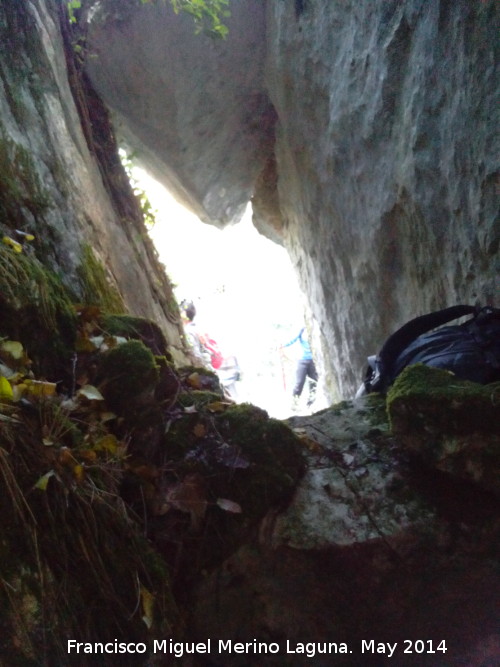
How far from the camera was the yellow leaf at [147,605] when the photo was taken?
1.68 m

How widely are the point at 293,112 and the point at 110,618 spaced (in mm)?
4849

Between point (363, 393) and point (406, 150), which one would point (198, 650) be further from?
point (406, 150)

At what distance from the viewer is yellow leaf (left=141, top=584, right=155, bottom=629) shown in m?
1.68

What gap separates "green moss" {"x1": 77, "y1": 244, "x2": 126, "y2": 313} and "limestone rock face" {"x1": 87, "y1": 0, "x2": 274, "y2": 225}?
356 centimetres

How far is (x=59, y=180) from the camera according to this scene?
336 cm

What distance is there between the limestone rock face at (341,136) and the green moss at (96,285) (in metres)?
1.99

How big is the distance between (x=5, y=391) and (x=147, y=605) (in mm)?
833

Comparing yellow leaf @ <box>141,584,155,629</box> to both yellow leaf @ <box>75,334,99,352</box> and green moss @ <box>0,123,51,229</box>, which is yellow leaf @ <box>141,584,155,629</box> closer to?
yellow leaf @ <box>75,334,99,352</box>

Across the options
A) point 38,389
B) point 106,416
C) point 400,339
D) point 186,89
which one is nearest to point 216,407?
point 106,416

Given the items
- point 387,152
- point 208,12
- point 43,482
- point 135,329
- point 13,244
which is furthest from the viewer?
point 208,12

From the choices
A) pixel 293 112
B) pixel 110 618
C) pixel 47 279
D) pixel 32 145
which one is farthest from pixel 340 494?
pixel 293 112

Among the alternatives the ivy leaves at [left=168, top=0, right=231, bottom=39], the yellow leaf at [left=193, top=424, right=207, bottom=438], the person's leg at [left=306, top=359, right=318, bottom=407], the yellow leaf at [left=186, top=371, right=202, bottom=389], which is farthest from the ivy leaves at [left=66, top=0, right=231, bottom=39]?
the person's leg at [left=306, top=359, right=318, bottom=407]

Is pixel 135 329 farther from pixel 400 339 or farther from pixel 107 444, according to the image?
pixel 400 339

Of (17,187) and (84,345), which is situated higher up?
(17,187)
